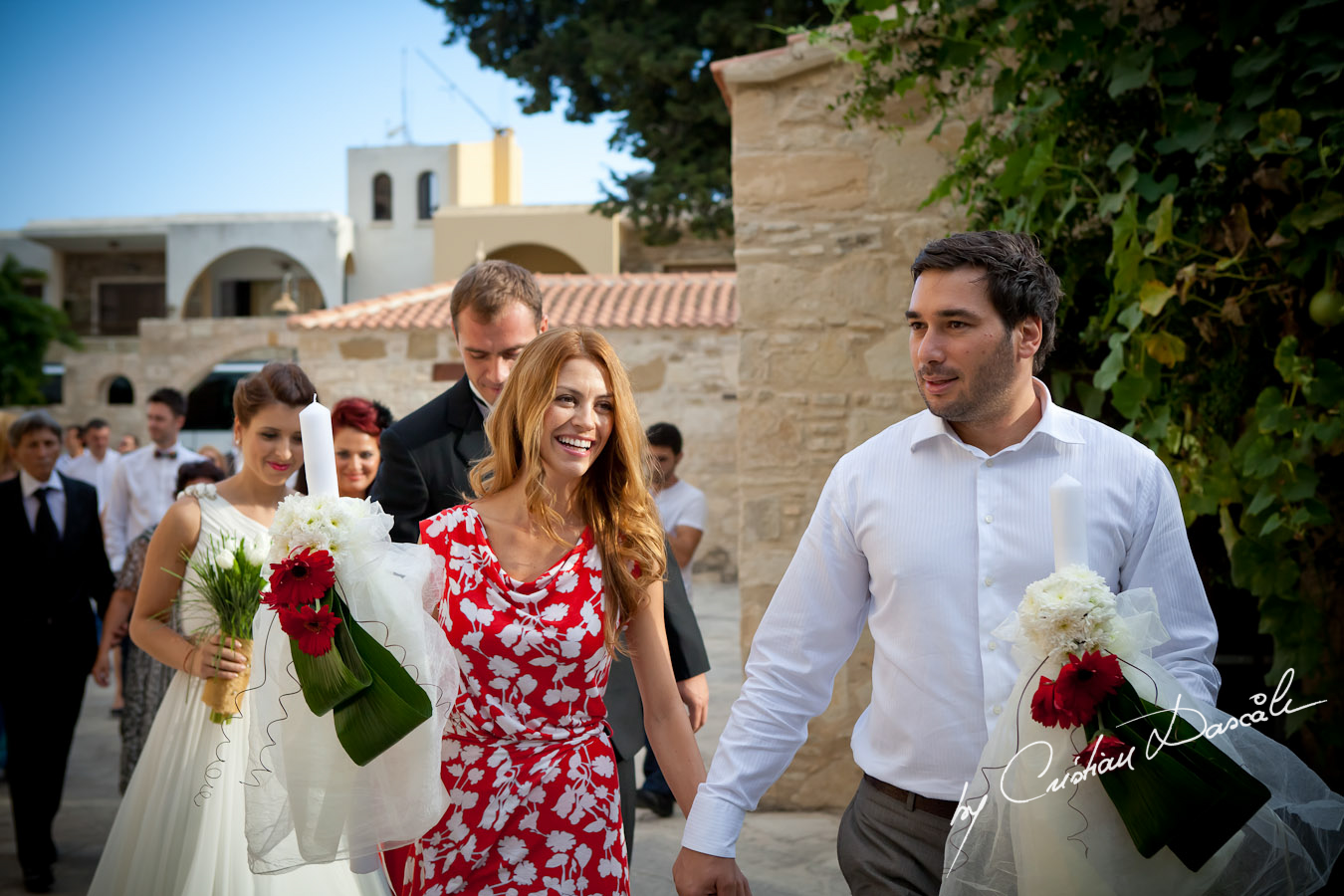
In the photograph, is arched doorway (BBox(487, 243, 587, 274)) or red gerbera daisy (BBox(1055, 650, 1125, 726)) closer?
red gerbera daisy (BBox(1055, 650, 1125, 726))

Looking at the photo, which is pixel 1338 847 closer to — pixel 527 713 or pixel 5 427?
pixel 527 713

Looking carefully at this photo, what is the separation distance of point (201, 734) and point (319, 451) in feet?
5.58

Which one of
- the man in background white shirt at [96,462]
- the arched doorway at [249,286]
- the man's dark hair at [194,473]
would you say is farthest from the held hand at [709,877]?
the arched doorway at [249,286]

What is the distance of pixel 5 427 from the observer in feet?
18.5

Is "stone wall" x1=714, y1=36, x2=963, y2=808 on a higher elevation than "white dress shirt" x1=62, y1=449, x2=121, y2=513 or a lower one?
higher

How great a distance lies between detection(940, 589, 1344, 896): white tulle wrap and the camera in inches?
68.6

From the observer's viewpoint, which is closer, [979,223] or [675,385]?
[979,223]

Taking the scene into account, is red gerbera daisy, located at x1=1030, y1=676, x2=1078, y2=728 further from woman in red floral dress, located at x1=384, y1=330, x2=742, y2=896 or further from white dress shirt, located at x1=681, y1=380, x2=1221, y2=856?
woman in red floral dress, located at x1=384, y1=330, x2=742, y2=896

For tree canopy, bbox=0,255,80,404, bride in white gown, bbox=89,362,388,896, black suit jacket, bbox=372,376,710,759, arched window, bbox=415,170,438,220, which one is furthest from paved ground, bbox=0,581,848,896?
arched window, bbox=415,170,438,220

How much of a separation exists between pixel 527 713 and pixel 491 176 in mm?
30586

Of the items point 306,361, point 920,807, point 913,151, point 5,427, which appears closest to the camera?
point 920,807

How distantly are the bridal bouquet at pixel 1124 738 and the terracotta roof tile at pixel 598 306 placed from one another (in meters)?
13.0

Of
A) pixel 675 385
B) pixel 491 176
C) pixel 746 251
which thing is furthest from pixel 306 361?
pixel 491 176

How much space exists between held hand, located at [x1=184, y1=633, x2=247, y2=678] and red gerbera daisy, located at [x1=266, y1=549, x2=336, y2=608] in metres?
1.34
